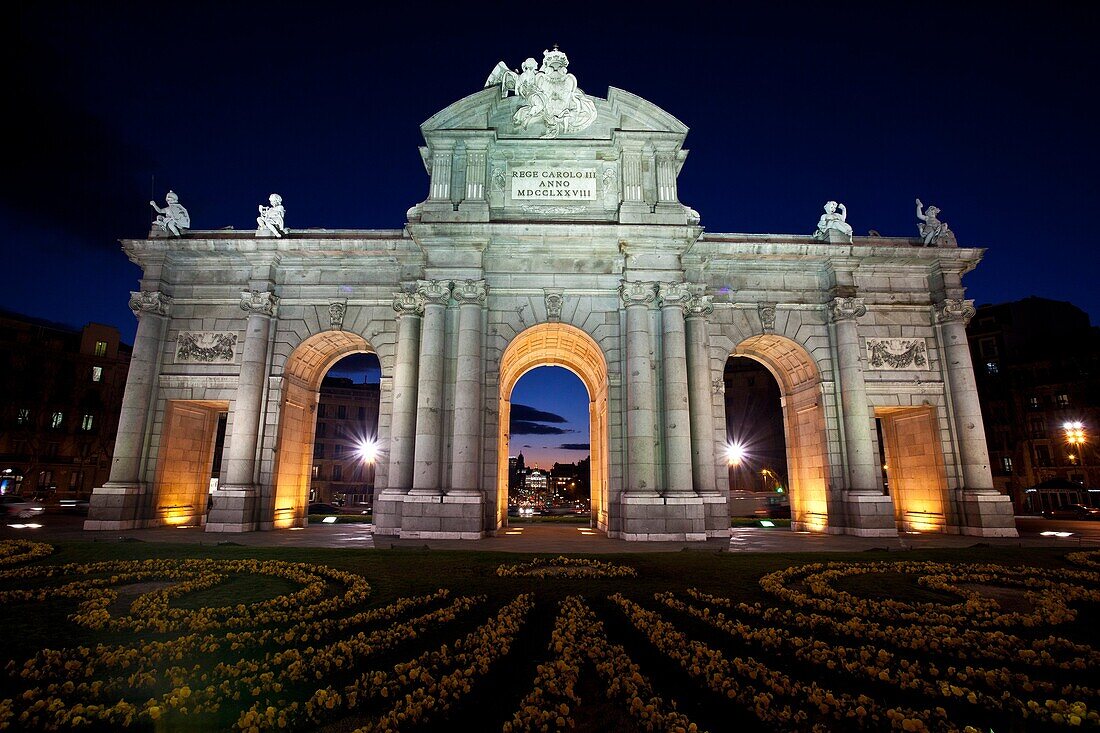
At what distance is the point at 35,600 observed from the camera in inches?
358

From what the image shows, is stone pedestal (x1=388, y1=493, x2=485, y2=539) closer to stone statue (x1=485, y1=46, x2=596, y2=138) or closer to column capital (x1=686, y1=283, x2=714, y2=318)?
column capital (x1=686, y1=283, x2=714, y2=318)

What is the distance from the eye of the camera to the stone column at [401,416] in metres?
20.1

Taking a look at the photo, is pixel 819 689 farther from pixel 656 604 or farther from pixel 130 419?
pixel 130 419

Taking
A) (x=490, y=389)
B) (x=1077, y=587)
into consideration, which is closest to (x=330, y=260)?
(x=490, y=389)

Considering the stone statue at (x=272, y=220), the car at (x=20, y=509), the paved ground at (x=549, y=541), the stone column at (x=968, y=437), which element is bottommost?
the paved ground at (x=549, y=541)

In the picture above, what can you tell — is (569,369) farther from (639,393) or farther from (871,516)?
(871,516)

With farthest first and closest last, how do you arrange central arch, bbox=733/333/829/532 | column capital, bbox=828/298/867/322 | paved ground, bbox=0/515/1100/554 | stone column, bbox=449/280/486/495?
central arch, bbox=733/333/829/532 → column capital, bbox=828/298/867/322 → stone column, bbox=449/280/486/495 → paved ground, bbox=0/515/1100/554

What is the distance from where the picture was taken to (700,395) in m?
21.8

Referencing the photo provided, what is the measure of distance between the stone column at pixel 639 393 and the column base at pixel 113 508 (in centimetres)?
1979

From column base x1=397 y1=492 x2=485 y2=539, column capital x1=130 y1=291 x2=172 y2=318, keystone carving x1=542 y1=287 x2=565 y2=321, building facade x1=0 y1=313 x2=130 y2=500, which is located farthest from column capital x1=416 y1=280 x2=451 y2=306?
building facade x1=0 y1=313 x2=130 y2=500

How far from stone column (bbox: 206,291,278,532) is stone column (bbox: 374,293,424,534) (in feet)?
16.9

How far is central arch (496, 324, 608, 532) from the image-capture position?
23.1 m

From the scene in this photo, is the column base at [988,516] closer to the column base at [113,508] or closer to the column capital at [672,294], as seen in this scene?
the column capital at [672,294]

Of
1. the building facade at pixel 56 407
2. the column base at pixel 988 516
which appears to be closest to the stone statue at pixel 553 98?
the column base at pixel 988 516
